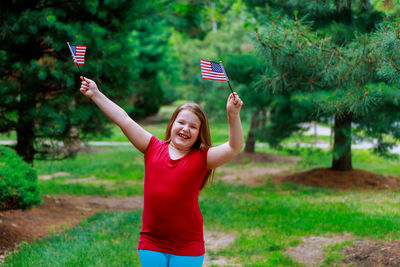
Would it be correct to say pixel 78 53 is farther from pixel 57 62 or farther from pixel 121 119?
pixel 57 62

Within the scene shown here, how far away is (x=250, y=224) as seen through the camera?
6176mm

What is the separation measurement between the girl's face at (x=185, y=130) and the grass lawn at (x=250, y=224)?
233 cm

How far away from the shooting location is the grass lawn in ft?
16.0

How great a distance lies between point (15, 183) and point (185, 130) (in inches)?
140

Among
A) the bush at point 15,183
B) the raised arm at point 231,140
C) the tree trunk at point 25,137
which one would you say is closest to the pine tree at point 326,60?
the raised arm at point 231,140

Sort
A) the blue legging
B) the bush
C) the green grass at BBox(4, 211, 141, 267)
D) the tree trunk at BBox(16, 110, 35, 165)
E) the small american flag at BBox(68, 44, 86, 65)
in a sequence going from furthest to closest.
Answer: the tree trunk at BBox(16, 110, 35, 165)
the bush
the green grass at BBox(4, 211, 141, 267)
the small american flag at BBox(68, 44, 86, 65)
the blue legging

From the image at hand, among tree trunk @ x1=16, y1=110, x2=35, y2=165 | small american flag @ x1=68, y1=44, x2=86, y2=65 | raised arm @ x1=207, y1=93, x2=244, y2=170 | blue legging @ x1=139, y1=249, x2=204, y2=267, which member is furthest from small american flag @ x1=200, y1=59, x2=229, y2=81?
tree trunk @ x1=16, y1=110, x2=35, y2=165

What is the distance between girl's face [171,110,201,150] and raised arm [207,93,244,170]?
0.14 m

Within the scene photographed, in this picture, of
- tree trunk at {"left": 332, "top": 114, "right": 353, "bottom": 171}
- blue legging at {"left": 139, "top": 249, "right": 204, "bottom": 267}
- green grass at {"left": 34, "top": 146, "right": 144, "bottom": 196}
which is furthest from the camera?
green grass at {"left": 34, "top": 146, "right": 144, "bottom": 196}

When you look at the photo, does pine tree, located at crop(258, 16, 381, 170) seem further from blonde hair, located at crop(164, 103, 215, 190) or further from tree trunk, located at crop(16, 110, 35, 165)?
tree trunk, located at crop(16, 110, 35, 165)

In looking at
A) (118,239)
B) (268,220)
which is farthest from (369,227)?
(118,239)

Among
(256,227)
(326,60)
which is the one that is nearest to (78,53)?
(326,60)

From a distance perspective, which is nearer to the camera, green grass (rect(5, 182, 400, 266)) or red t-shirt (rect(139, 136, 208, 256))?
red t-shirt (rect(139, 136, 208, 256))

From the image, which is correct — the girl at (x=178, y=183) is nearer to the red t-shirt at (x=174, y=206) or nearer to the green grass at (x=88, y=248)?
the red t-shirt at (x=174, y=206)
